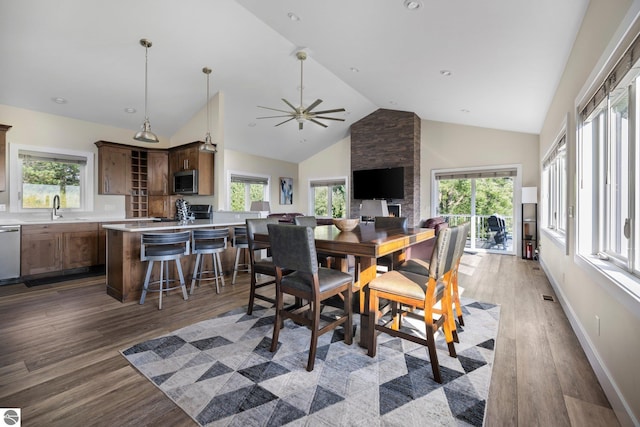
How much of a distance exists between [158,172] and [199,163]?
1292mm

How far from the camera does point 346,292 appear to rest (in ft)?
7.50

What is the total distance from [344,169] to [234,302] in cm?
614

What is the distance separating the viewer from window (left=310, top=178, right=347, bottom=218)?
28.9 feet

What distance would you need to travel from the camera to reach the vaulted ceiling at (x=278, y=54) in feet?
9.38

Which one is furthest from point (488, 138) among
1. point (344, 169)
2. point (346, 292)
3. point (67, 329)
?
point (67, 329)

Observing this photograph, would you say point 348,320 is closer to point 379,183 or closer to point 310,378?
point 310,378

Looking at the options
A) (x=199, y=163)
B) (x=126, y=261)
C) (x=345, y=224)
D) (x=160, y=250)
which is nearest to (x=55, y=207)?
(x=199, y=163)

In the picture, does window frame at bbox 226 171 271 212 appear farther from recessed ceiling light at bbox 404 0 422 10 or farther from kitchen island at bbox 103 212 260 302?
recessed ceiling light at bbox 404 0 422 10

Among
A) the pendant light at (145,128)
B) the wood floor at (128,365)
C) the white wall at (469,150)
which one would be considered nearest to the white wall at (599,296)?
the wood floor at (128,365)

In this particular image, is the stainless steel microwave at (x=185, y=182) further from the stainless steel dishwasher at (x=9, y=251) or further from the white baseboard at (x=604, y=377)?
the white baseboard at (x=604, y=377)

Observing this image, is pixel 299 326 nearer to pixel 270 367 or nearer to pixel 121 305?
pixel 270 367

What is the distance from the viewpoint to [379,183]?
7359mm

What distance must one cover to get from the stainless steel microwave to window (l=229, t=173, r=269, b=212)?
194 centimetres

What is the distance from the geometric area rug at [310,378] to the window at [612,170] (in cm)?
108
